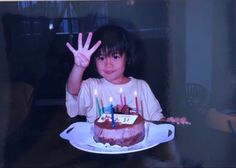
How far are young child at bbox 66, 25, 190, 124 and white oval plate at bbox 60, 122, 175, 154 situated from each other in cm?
2

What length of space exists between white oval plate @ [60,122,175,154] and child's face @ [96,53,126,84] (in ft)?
0.37

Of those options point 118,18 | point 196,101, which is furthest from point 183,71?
point 118,18

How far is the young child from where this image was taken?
0.84 metres

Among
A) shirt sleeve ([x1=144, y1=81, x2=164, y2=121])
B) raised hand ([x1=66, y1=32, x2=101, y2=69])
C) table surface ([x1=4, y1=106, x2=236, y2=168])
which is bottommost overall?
table surface ([x1=4, y1=106, x2=236, y2=168])

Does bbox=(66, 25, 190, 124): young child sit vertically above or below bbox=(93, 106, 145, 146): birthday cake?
above

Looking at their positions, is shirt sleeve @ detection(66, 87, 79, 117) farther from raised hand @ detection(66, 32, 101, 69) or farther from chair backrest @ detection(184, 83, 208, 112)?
chair backrest @ detection(184, 83, 208, 112)

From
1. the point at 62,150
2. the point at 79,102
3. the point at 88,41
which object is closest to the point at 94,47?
the point at 88,41

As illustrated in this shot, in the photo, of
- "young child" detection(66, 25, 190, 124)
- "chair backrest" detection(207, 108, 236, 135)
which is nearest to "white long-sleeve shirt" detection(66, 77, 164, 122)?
"young child" detection(66, 25, 190, 124)

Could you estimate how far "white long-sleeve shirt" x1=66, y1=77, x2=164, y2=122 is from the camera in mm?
856

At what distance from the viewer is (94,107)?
0.87 metres

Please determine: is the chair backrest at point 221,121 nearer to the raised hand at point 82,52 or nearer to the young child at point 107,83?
the young child at point 107,83

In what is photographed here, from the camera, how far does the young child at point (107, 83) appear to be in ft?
2.74

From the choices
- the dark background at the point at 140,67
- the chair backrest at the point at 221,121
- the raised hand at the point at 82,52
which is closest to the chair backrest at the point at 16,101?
the dark background at the point at 140,67

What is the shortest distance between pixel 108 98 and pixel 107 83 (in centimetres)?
3
